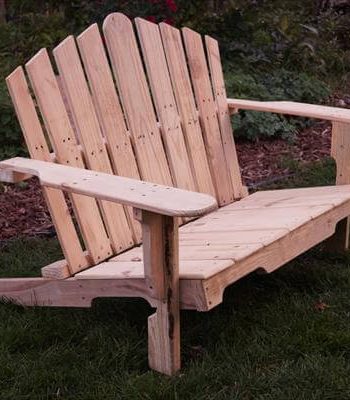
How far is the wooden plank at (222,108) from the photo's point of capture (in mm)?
3979

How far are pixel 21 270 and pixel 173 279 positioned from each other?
4.70 feet

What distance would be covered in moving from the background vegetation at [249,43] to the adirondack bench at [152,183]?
2.12m

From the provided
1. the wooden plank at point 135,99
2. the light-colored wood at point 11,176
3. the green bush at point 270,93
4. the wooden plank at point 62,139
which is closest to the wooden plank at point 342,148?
the wooden plank at point 135,99

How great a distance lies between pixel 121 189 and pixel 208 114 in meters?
1.46

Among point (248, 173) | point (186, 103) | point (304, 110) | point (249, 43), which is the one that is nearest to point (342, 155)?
point (304, 110)

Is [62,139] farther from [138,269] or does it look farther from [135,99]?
[138,269]

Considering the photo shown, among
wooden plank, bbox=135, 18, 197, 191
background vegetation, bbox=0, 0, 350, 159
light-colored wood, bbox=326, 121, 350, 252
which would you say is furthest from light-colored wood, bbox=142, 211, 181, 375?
background vegetation, bbox=0, 0, 350, 159

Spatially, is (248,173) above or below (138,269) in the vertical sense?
below

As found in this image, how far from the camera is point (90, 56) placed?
10.9 feet

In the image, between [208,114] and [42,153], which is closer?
[42,153]

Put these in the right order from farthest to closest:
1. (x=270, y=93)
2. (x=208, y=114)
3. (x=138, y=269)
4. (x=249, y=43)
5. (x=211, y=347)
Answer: (x=249, y=43), (x=270, y=93), (x=208, y=114), (x=211, y=347), (x=138, y=269)

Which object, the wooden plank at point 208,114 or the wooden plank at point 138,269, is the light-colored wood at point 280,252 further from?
the wooden plank at point 208,114

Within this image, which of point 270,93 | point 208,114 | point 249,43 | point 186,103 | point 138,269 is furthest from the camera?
point 249,43

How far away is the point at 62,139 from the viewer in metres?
3.16
